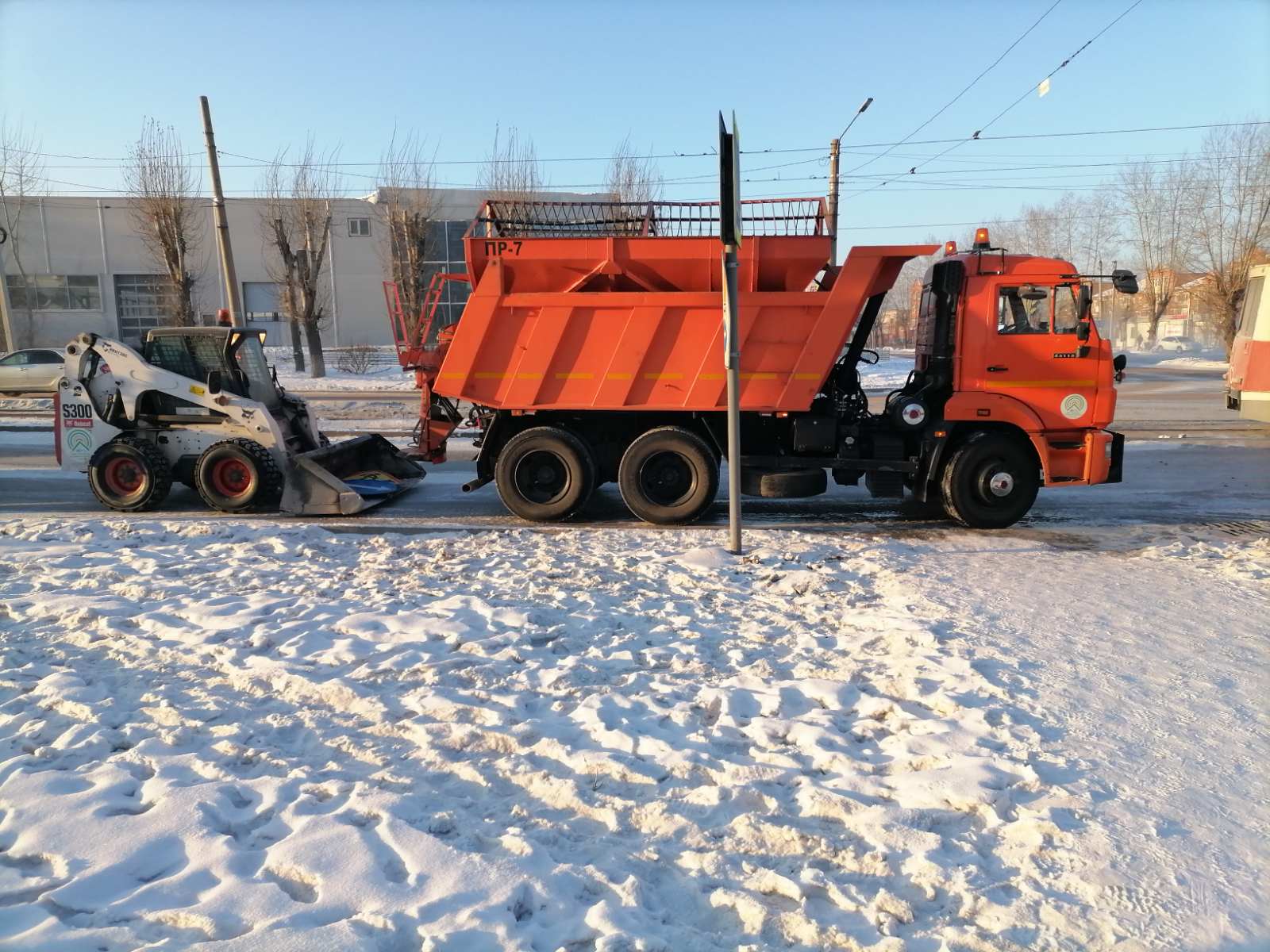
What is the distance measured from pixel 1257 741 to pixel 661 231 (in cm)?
695

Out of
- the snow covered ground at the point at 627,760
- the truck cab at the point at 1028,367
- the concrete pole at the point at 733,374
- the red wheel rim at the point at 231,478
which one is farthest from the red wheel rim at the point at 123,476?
the truck cab at the point at 1028,367

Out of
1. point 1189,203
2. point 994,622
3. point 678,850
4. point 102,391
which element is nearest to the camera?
point 678,850

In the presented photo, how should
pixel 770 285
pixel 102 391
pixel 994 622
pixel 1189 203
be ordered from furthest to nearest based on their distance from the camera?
pixel 1189 203 < pixel 102 391 < pixel 770 285 < pixel 994 622

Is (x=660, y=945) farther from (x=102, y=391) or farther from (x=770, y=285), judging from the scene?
(x=102, y=391)

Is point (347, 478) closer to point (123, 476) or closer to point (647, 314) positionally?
point (123, 476)

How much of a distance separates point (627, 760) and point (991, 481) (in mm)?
6307

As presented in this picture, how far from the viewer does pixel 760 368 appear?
8594 millimetres

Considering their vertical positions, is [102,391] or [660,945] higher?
[102,391]

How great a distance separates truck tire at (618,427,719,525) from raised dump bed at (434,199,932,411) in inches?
15.1

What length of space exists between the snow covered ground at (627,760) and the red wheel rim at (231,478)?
259 centimetres

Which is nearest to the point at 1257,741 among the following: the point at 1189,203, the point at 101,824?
the point at 101,824

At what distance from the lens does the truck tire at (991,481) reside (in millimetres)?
8500

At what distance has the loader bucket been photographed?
354 inches

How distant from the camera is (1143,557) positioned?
286 inches
